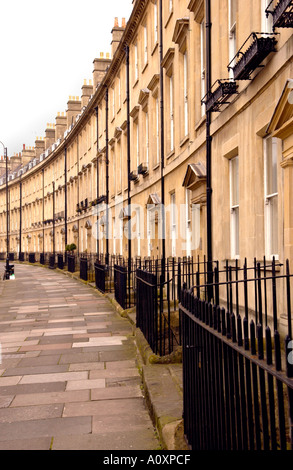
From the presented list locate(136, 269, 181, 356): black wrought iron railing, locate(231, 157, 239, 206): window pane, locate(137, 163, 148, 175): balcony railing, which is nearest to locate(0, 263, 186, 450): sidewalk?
locate(136, 269, 181, 356): black wrought iron railing

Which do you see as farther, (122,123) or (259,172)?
(122,123)

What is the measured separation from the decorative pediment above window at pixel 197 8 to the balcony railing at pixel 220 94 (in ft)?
9.42

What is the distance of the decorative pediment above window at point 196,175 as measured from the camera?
1069 centimetres

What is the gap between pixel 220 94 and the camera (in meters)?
8.52

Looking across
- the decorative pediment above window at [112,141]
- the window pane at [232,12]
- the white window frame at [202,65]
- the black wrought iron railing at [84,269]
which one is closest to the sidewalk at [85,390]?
the white window frame at [202,65]

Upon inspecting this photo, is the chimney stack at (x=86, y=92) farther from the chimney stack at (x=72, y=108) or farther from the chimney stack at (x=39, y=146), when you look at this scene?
the chimney stack at (x=39, y=146)

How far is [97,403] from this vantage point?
5.29 m

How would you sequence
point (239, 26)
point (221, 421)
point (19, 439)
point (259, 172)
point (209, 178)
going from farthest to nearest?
point (209, 178)
point (239, 26)
point (259, 172)
point (19, 439)
point (221, 421)

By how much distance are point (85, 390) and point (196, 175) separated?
6064 millimetres

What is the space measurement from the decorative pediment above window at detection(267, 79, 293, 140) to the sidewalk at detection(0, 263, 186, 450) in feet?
10.3

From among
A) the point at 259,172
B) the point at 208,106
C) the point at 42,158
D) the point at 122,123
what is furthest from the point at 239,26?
the point at 42,158

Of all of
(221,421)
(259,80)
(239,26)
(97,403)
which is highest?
(239,26)
